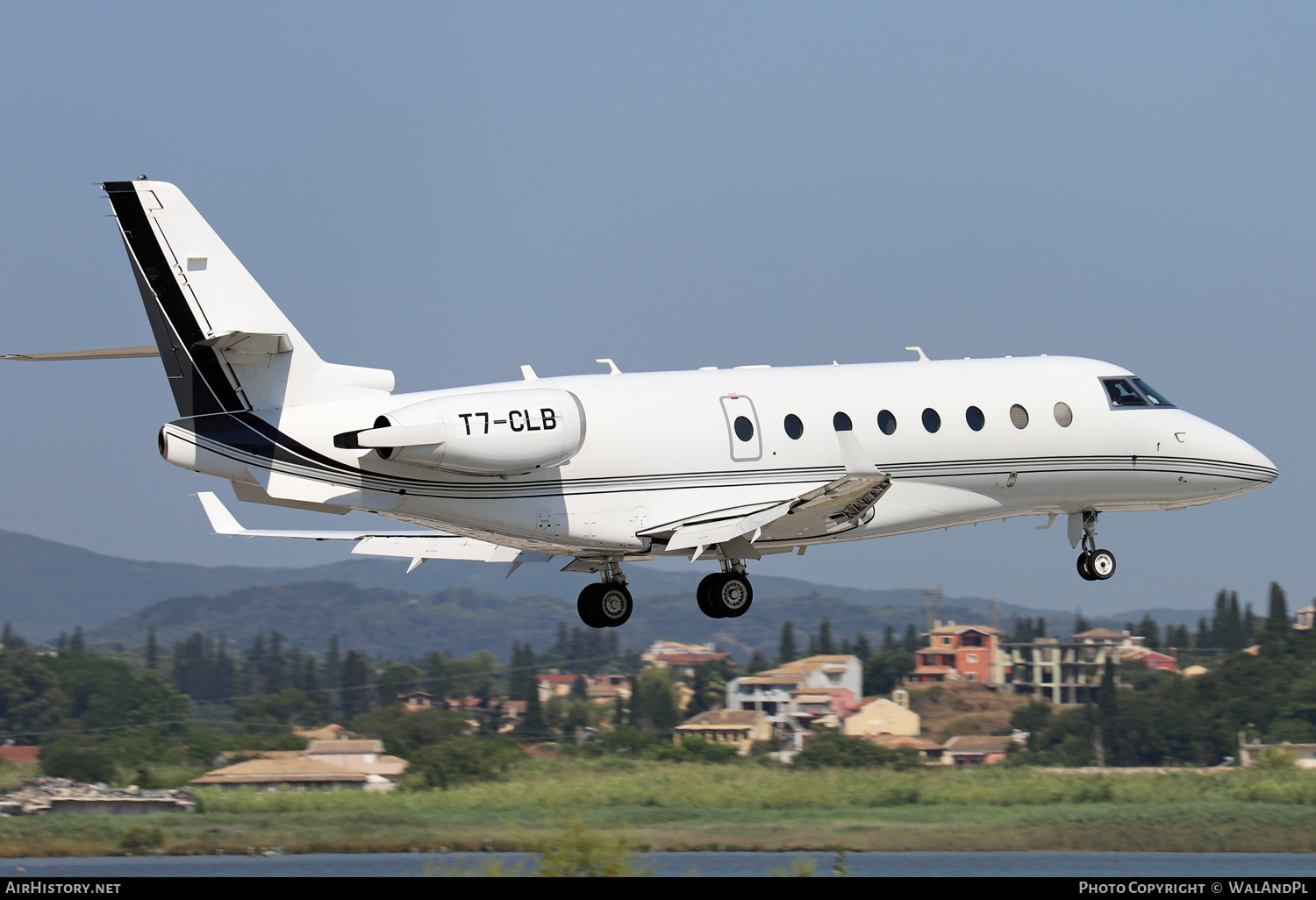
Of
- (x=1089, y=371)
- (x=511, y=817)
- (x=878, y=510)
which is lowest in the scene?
(x=511, y=817)

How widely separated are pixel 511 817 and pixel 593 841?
1251 inches

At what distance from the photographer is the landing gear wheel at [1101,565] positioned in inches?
1184

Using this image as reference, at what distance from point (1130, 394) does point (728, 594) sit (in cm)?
838

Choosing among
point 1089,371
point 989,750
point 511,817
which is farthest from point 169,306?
point 989,750

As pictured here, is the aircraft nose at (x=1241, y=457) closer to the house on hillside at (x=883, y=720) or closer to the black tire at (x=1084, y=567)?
the black tire at (x=1084, y=567)

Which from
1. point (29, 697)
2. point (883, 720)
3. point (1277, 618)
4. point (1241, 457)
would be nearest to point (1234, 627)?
point (1277, 618)

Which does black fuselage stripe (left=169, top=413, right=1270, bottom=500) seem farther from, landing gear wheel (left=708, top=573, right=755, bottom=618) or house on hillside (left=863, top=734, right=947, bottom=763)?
house on hillside (left=863, top=734, right=947, bottom=763)

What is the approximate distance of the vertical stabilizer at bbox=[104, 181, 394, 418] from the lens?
75.0 feet

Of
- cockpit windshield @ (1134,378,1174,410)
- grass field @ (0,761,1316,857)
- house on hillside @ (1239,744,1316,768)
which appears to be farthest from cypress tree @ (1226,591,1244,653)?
cockpit windshield @ (1134,378,1174,410)

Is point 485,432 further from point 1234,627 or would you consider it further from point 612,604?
point 1234,627

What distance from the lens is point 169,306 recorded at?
900 inches

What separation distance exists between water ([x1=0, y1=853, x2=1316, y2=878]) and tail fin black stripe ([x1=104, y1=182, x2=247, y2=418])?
153 ft
